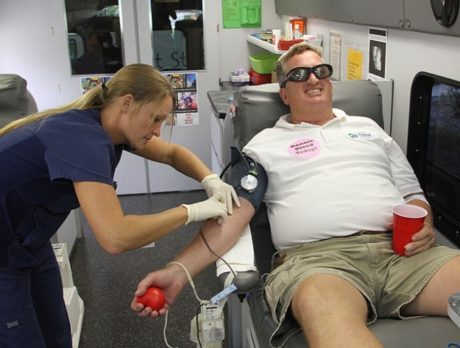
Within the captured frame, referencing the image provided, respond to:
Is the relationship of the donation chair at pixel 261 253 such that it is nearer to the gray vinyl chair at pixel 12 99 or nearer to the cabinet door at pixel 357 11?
the cabinet door at pixel 357 11

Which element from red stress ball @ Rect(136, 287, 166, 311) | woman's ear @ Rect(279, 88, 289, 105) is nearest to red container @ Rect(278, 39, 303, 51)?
woman's ear @ Rect(279, 88, 289, 105)

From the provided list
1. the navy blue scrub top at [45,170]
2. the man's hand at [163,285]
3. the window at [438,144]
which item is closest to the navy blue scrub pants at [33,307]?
the navy blue scrub top at [45,170]

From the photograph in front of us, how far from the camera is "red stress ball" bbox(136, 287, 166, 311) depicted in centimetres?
136

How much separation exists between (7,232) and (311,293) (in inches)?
32.8

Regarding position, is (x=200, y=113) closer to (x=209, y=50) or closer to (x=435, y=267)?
(x=209, y=50)

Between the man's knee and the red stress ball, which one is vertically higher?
the man's knee

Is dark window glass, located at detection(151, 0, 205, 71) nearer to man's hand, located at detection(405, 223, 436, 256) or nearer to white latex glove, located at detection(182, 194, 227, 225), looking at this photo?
white latex glove, located at detection(182, 194, 227, 225)

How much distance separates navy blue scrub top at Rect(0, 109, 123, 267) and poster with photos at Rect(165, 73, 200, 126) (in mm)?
2308

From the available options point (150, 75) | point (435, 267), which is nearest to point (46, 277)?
point (150, 75)

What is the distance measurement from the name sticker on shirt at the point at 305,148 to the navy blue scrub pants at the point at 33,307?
88 cm

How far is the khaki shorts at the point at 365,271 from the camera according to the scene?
1382 mm

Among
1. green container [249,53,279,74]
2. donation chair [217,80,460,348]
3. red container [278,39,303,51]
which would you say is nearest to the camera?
donation chair [217,80,460,348]

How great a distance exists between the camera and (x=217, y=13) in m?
3.71

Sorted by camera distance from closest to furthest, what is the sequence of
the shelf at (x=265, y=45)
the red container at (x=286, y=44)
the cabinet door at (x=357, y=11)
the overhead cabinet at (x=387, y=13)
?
the overhead cabinet at (x=387, y=13) < the cabinet door at (x=357, y=11) < the red container at (x=286, y=44) < the shelf at (x=265, y=45)
